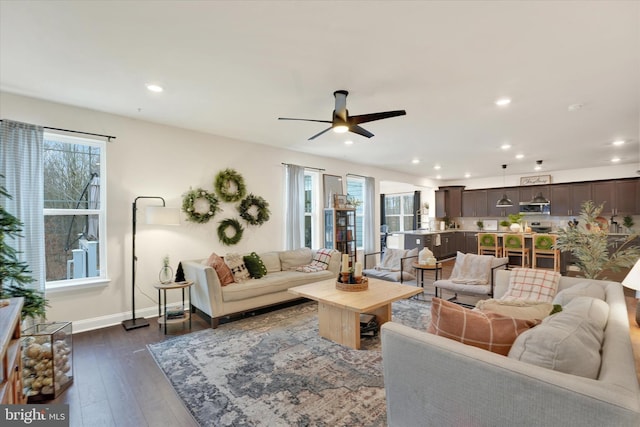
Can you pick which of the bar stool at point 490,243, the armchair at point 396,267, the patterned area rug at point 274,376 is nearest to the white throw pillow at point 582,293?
the patterned area rug at point 274,376

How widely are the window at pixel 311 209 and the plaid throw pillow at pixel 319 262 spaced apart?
970mm

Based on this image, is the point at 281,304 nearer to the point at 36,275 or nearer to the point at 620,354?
the point at 36,275

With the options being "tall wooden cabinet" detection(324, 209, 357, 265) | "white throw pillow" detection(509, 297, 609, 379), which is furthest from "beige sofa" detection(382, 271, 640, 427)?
"tall wooden cabinet" detection(324, 209, 357, 265)

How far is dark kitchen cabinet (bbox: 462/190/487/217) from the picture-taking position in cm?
964

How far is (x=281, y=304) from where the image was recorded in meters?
4.48

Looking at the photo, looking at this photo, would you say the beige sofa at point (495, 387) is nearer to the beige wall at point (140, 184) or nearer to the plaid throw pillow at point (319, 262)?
the plaid throw pillow at point (319, 262)

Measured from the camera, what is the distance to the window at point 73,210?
3547 millimetres

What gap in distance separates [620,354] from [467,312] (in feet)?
1.96

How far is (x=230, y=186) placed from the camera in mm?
4918

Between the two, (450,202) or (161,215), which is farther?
(450,202)

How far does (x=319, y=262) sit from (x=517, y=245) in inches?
185

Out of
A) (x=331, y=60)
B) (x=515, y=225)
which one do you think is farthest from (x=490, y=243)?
(x=331, y=60)

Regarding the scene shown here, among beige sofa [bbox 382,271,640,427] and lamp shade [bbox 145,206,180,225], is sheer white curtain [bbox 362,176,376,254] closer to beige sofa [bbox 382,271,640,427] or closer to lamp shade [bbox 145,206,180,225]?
lamp shade [bbox 145,206,180,225]

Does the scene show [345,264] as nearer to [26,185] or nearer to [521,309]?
[521,309]
